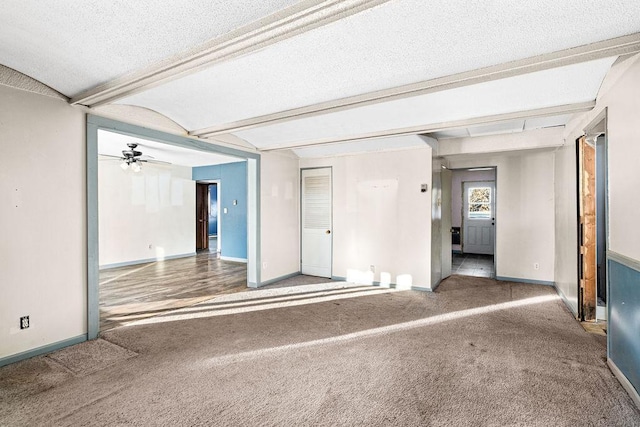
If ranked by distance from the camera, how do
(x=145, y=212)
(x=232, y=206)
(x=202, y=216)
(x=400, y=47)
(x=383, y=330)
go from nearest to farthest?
(x=400, y=47) → (x=383, y=330) → (x=145, y=212) → (x=232, y=206) → (x=202, y=216)

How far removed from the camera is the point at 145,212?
7574 millimetres

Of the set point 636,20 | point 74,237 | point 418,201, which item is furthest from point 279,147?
point 636,20

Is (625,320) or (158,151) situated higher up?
(158,151)

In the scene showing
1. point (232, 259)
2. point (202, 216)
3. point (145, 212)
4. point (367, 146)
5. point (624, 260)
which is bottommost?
point (232, 259)

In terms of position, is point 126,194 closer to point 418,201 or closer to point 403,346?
point 418,201

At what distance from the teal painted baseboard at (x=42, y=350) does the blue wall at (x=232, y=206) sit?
15.8 feet

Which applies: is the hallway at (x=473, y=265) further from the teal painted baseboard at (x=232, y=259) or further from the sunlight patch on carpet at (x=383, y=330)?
the teal painted baseboard at (x=232, y=259)

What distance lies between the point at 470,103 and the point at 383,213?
2.57 m

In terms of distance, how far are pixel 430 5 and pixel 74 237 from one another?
348 centimetres

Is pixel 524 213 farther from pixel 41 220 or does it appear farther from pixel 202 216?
pixel 202 216

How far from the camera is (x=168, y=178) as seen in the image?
804 cm

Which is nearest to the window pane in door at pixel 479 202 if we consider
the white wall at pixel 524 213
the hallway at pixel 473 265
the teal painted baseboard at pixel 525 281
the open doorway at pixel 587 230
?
the hallway at pixel 473 265

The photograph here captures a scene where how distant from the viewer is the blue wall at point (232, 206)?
790cm

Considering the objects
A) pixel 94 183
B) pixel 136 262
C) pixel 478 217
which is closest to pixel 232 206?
pixel 136 262
